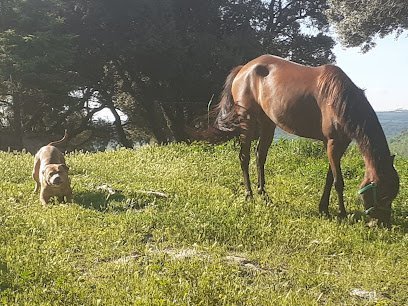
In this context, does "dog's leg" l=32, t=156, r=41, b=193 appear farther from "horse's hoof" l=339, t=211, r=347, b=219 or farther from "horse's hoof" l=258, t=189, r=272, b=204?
"horse's hoof" l=339, t=211, r=347, b=219

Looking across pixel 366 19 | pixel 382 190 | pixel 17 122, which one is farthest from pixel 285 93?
pixel 17 122

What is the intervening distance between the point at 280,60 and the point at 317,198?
2.61 meters

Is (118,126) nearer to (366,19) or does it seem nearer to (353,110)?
(366,19)

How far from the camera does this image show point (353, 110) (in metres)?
7.39

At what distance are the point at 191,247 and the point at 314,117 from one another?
10.7 ft

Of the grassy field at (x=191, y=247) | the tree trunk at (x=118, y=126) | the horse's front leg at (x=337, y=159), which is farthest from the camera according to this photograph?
the tree trunk at (x=118, y=126)

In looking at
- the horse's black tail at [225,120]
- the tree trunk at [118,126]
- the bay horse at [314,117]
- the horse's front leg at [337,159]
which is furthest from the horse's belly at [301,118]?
the tree trunk at [118,126]

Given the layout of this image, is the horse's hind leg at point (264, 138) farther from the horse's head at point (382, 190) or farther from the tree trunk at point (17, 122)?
the tree trunk at point (17, 122)

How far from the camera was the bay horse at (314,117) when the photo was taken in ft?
23.1

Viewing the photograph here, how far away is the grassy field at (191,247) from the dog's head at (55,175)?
1.35 feet

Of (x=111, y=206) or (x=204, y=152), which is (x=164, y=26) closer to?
(x=204, y=152)

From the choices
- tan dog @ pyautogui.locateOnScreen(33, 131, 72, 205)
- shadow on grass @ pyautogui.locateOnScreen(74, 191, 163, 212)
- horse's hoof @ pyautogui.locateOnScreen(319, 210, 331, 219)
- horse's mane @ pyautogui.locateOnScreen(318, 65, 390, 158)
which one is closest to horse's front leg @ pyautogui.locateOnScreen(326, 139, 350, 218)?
horse's hoof @ pyautogui.locateOnScreen(319, 210, 331, 219)

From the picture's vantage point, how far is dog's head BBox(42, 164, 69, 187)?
790 centimetres

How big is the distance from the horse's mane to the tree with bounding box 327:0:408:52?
39.5 feet
